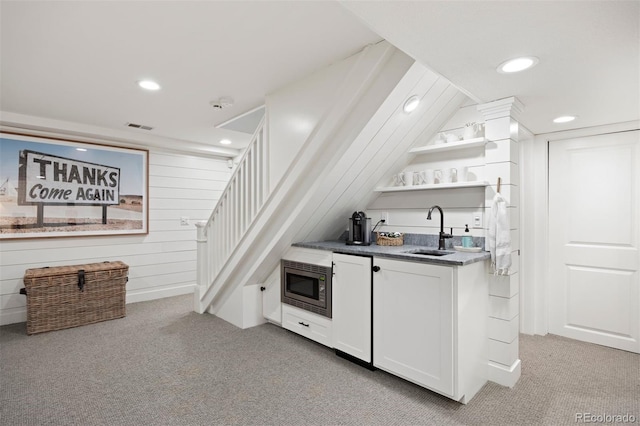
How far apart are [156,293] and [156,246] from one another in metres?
0.67

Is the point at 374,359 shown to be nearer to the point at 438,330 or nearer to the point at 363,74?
the point at 438,330

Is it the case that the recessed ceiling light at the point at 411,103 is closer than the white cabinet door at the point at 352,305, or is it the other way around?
the recessed ceiling light at the point at 411,103

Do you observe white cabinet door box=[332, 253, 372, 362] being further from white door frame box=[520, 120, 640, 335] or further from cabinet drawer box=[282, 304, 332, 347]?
white door frame box=[520, 120, 640, 335]

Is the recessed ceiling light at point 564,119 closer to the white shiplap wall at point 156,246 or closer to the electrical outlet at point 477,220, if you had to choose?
the electrical outlet at point 477,220

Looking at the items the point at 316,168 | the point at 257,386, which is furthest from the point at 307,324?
the point at 316,168

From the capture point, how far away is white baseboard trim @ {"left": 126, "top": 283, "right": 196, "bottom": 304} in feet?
14.9

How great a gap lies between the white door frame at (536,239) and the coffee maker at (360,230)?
1.63 m

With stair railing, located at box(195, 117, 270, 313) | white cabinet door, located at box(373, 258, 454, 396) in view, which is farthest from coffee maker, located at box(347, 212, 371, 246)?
stair railing, located at box(195, 117, 270, 313)

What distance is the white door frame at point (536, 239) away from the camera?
3.32m

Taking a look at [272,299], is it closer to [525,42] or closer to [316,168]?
[316,168]

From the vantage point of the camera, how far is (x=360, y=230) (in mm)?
3154

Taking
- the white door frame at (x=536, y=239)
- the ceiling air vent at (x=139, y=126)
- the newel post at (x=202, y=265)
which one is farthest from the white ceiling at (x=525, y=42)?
the ceiling air vent at (x=139, y=126)

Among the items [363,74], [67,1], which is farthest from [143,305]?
[363,74]

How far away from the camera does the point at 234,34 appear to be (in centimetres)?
209
